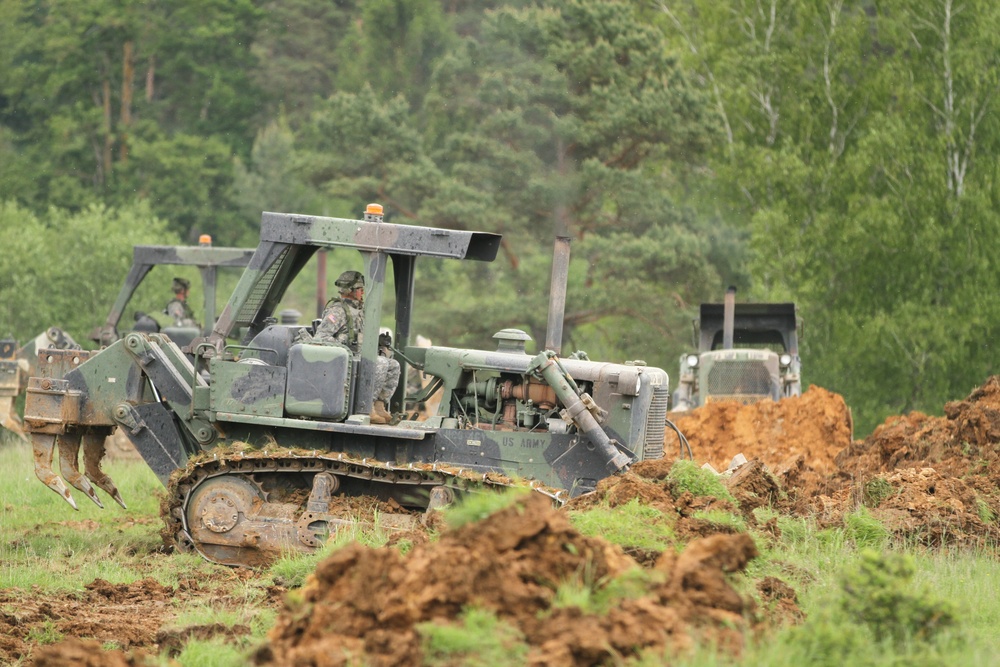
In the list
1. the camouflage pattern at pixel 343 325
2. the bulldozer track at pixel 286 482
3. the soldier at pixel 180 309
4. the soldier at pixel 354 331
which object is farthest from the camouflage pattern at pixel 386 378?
the soldier at pixel 180 309

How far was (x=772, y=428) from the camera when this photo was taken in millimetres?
17750

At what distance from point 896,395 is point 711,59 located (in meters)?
10.2

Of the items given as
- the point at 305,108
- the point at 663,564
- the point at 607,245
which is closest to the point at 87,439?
the point at 663,564

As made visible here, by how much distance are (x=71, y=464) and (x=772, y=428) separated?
9.61 meters

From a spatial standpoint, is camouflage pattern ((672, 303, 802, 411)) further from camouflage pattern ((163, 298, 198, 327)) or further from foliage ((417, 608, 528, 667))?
foliage ((417, 608, 528, 667))

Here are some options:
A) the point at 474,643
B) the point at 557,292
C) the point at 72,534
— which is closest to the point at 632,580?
the point at 474,643

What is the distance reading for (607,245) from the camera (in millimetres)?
27234

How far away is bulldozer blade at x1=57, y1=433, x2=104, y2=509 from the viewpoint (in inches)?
438

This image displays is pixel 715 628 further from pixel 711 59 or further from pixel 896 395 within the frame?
pixel 711 59

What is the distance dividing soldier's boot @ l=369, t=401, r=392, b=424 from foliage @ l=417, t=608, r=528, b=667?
5.16m

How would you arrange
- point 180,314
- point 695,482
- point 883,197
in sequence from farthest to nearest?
point 883,197, point 180,314, point 695,482

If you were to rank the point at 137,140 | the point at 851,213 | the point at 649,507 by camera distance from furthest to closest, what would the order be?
the point at 137,140 < the point at 851,213 < the point at 649,507

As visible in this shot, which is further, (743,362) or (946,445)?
(743,362)

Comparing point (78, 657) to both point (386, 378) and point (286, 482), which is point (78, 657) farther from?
point (386, 378)
